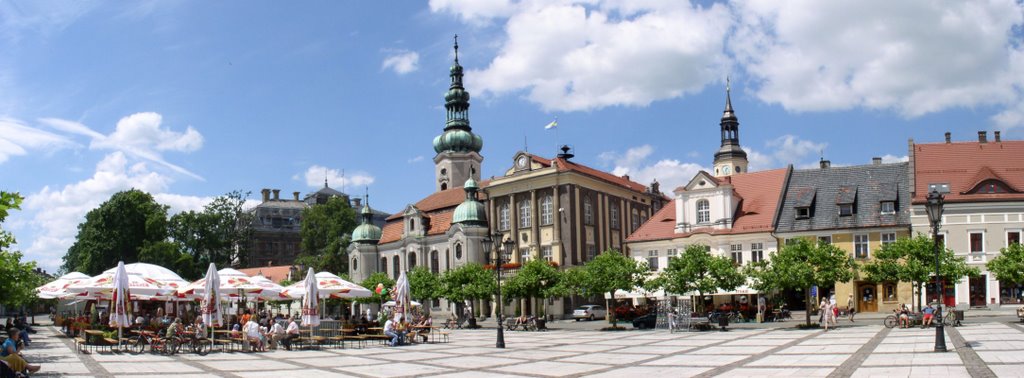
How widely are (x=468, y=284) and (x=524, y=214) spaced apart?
14.7m

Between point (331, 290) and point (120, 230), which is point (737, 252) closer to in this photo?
point (331, 290)

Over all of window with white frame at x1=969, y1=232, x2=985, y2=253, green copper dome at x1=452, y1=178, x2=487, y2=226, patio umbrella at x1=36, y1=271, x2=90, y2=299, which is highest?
green copper dome at x1=452, y1=178, x2=487, y2=226

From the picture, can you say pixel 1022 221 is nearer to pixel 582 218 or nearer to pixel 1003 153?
pixel 1003 153

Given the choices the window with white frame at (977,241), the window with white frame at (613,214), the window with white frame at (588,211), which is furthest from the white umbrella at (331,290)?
the window with white frame at (613,214)

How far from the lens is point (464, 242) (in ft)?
230

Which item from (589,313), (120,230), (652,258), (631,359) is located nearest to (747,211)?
(652,258)

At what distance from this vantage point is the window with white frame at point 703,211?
57.8 m

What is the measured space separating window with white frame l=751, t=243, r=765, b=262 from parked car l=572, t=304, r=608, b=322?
34.2 feet

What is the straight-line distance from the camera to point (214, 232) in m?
86.6

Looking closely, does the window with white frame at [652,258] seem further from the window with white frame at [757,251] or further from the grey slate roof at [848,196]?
the grey slate roof at [848,196]

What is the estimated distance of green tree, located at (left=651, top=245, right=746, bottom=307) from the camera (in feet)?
146

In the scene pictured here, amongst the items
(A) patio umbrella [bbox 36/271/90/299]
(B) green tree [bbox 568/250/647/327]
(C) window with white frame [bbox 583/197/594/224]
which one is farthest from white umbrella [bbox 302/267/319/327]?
(C) window with white frame [bbox 583/197/594/224]

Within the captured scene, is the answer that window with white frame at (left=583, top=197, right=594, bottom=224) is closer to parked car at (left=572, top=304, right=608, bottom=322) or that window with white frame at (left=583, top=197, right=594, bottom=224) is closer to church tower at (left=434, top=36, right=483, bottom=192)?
parked car at (left=572, top=304, right=608, bottom=322)

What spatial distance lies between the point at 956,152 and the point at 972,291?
30.2 feet
